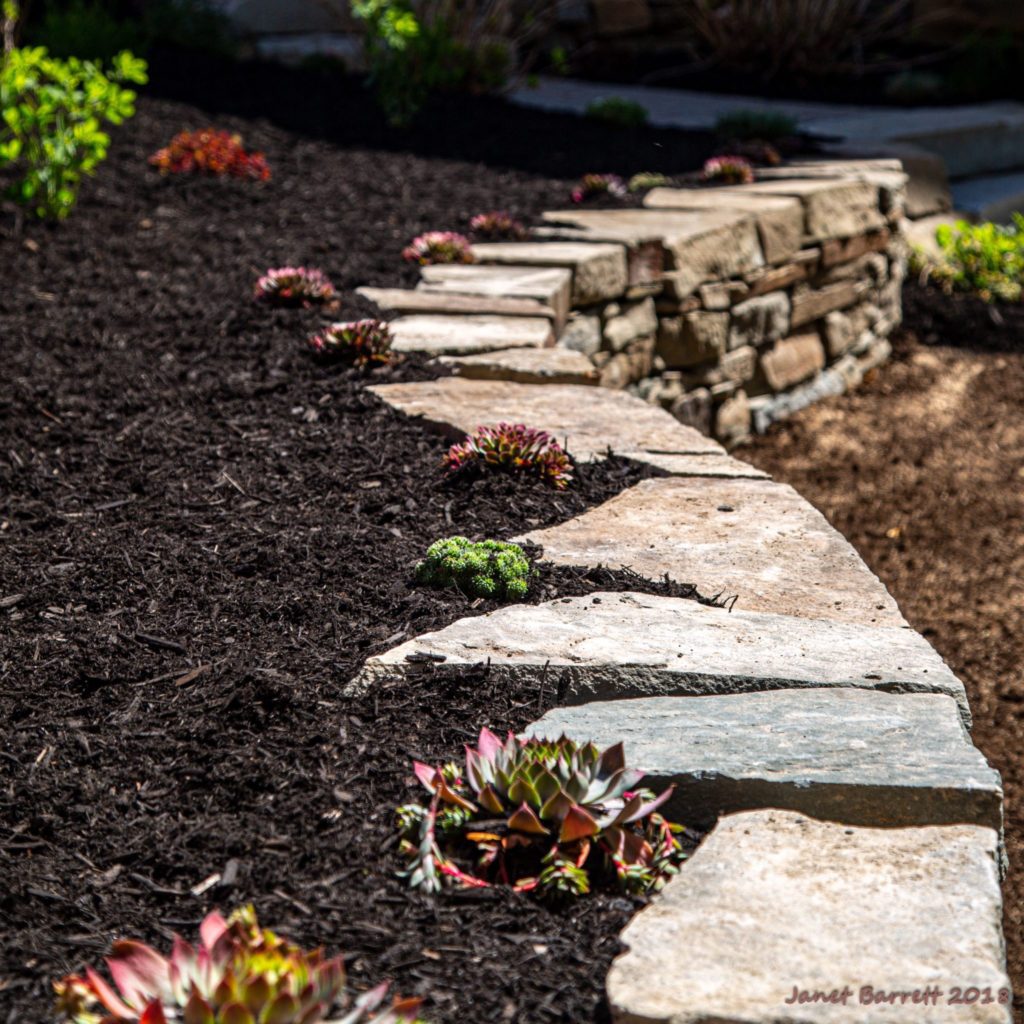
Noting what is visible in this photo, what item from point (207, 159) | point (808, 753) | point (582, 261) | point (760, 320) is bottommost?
point (808, 753)

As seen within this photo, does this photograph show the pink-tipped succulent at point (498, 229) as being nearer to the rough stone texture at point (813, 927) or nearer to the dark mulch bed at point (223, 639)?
the dark mulch bed at point (223, 639)

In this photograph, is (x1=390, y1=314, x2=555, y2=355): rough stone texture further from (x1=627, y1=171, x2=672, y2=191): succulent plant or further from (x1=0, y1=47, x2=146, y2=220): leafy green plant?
(x1=627, y1=171, x2=672, y2=191): succulent plant

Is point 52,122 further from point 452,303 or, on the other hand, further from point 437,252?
point 452,303

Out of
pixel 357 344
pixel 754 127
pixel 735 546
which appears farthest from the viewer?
pixel 754 127

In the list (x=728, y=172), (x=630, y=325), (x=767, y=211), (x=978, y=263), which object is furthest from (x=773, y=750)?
(x=978, y=263)

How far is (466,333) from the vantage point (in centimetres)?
440

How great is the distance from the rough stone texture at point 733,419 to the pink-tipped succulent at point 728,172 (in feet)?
4.00

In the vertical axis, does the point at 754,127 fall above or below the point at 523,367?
above

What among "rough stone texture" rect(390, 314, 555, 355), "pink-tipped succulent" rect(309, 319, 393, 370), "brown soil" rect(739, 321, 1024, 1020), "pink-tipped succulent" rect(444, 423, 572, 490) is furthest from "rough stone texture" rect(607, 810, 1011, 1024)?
"rough stone texture" rect(390, 314, 555, 355)

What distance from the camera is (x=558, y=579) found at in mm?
2797

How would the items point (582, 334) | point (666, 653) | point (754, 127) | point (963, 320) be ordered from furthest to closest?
point (754, 127) < point (963, 320) < point (582, 334) < point (666, 653)

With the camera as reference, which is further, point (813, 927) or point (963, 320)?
point (963, 320)

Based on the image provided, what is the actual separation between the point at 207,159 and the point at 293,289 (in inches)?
80.0

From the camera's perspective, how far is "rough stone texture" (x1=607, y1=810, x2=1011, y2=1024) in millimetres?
1605
